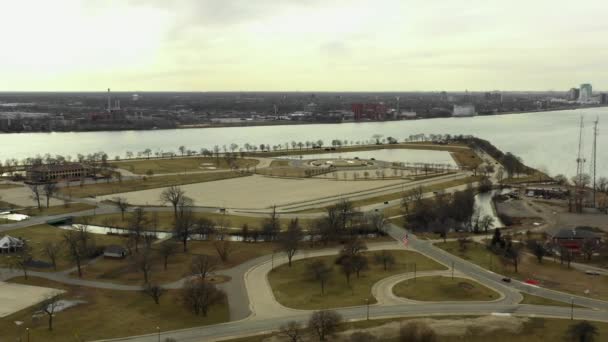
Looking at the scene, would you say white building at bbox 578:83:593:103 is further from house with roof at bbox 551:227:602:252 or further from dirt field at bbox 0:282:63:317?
dirt field at bbox 0:282:63:317

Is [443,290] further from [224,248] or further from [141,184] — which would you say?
[141,184]

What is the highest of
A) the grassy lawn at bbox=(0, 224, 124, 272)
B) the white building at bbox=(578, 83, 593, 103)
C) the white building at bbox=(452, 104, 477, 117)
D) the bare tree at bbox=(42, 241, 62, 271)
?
the white building at bbox=(578, 83, 593, 103)

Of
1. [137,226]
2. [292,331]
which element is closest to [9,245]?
[137,226]

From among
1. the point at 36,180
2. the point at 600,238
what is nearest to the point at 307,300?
the point at 600,238

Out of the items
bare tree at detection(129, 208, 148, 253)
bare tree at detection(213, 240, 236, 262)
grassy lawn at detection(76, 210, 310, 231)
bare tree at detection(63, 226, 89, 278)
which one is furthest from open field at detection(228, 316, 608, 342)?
grassy lawn at detection(76, 210, 310, 231)

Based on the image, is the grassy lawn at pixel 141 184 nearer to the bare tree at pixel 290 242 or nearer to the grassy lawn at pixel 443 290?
the bare tree at pixel 290 242

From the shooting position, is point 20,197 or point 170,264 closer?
point 170,264
